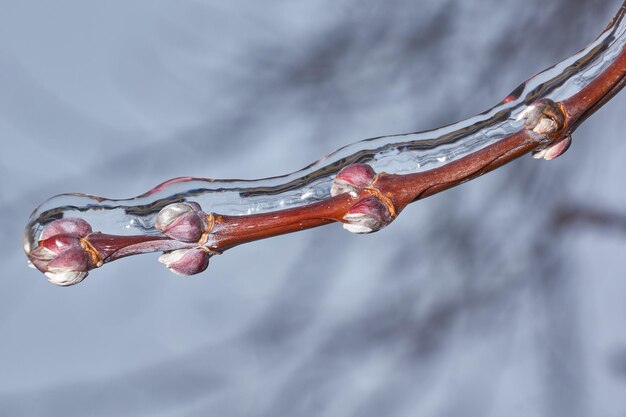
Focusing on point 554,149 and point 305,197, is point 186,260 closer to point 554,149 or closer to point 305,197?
point 305,197

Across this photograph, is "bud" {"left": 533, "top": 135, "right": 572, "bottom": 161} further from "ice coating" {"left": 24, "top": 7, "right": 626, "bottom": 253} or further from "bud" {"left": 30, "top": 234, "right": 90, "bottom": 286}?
"bud" {"left": 30, "top": 234, "right": 90, "bottom": 286}

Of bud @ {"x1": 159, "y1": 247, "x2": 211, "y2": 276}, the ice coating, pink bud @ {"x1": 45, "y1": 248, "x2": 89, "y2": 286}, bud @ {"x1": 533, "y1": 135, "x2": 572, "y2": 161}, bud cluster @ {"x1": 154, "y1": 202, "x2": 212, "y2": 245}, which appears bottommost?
pink bud @ {"x1": 45, "y1": 248, "x2": 89, "y2": 286}

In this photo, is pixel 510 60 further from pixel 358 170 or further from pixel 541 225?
pixel 358 170

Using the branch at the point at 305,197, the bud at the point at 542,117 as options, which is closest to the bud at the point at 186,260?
the branch at the point at 305,197

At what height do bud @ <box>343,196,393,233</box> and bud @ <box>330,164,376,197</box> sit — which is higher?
bud @ <box>330,164,376,197</box>

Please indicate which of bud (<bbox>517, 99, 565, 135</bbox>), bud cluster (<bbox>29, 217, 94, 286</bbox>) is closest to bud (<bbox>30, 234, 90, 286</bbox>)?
bud cluster (<bbox>29, 217, 94, 286</bbox>)

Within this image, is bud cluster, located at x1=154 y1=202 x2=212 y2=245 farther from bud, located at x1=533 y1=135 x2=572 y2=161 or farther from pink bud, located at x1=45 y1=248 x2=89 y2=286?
bud, located at x1=533 y1=135 x2=572 y2=161

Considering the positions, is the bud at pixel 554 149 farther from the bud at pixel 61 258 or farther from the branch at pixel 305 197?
the bud at pixel 61 258

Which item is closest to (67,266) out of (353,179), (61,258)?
(61,258)
